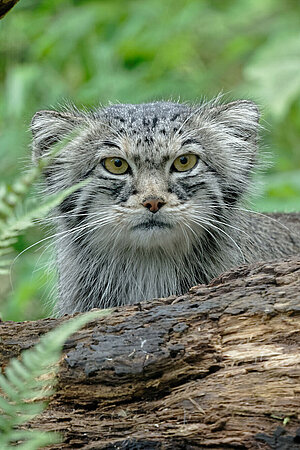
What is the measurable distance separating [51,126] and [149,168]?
1180mm

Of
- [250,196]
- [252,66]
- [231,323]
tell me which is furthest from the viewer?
[252,66]

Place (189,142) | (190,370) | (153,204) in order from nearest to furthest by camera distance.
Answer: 1. (190,370)
2. (153,204)
3. (189,142)

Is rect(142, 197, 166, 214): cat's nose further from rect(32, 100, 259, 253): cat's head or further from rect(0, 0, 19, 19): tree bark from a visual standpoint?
rect(0, 0, 19, 19): tree bark

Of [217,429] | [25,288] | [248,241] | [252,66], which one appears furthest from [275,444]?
[252,66]

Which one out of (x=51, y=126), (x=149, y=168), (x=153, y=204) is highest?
(x=51, y=126)

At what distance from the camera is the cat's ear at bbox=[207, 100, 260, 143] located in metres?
6.44

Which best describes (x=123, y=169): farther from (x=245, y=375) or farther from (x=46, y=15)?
(x=46, y=15)

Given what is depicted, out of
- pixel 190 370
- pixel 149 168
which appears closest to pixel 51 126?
pixel 149 168

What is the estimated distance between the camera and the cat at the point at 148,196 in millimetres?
5531

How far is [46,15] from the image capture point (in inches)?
480

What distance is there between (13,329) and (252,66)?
6985 millimetres

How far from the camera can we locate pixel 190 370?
3.76 metres

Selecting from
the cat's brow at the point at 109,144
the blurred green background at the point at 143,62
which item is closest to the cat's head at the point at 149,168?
the cat's brow at the point at 109,144

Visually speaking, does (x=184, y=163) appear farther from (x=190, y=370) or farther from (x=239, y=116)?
(x=190, y=370)
